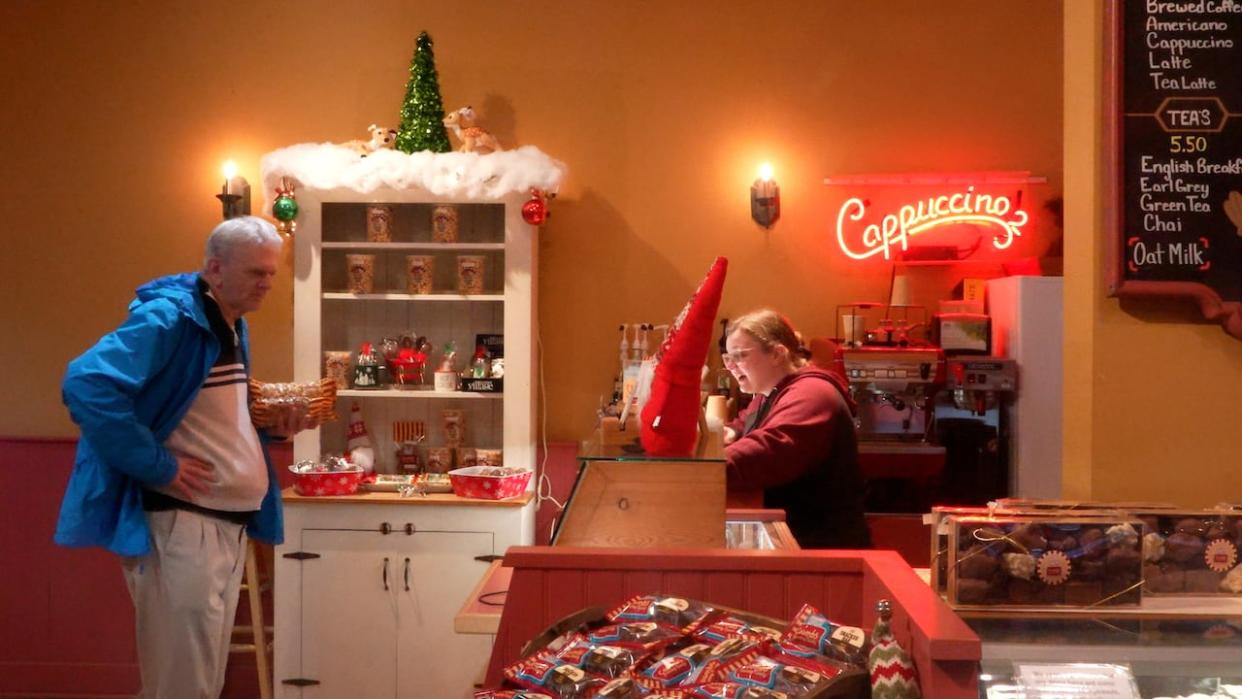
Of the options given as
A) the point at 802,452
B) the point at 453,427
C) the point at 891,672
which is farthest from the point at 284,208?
the point at 891,672

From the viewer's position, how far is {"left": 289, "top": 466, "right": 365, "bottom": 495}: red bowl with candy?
4148mm

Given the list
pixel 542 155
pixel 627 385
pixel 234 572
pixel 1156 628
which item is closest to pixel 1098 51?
pixel 1156 628

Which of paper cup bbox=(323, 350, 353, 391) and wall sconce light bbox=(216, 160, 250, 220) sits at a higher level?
wall sconce light bbox=(216, 160, 250, 220)

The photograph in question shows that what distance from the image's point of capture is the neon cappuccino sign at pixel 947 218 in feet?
14.7

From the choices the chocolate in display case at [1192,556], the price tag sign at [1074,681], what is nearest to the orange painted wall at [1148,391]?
the chocolate in display case at [1192,556]

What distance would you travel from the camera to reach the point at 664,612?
1668 millimetres

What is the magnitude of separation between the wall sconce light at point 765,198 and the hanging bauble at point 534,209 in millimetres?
Answer: 913

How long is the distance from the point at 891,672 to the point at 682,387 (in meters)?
0.86

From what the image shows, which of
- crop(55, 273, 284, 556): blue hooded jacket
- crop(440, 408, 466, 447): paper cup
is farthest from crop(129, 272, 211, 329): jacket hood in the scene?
crop(440, 408, 466, 447): paper cup

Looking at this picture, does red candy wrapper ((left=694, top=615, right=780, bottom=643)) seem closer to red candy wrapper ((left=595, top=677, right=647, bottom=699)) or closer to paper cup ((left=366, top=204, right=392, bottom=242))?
red candy wrapper ((left=595, top=677, right=647, bottom=699))

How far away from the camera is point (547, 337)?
4.66 m

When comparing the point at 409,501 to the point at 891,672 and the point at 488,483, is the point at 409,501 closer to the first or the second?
the point at 488,483

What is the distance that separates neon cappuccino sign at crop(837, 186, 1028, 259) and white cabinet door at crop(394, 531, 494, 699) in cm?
200

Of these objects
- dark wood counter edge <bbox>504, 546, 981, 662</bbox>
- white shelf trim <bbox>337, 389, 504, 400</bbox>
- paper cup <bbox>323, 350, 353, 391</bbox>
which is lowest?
dark wood counter edge <bbox>504, 546, 981, 662</bbox>
